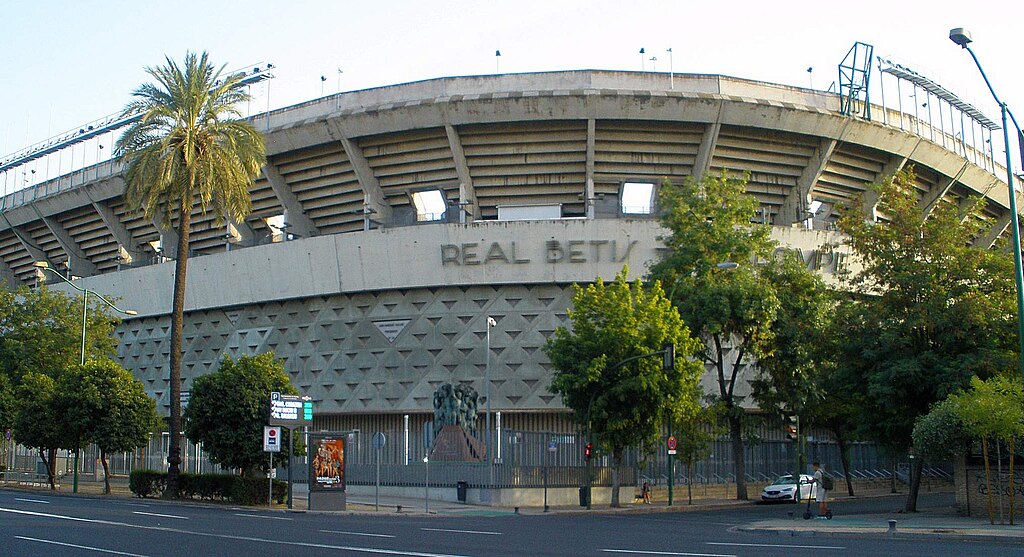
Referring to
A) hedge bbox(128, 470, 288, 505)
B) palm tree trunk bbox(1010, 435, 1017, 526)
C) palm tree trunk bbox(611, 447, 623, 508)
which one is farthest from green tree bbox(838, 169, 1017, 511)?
hedge bbox(128, 470, 288, 505)

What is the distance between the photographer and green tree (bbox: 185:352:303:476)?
33844mm

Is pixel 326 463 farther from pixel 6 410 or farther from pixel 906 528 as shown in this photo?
pixel 6 410

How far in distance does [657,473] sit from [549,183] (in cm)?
1492

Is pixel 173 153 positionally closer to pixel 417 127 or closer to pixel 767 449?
pixel 417 127

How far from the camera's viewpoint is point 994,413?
24328 mm

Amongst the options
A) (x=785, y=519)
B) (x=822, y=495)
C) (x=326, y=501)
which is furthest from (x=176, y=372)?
(x=822, y=495)

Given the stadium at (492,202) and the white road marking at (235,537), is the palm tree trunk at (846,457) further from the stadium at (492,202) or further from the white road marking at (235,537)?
the white road marking at (235,537)

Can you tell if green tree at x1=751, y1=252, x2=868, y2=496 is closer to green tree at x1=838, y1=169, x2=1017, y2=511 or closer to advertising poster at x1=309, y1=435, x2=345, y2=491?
green tree at x1=838, y1=169, x2=1017, y2=511

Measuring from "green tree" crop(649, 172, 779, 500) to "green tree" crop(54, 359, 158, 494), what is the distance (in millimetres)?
21969

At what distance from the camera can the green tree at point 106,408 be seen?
40406 mm

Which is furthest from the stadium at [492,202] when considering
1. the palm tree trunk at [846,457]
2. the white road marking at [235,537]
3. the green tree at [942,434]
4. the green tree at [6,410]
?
the white road marking at [235,537]

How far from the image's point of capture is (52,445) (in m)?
43.8

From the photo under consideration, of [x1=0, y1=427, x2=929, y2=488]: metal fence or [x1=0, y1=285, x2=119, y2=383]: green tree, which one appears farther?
[x1=0, y1=285, x2=119, y2=383]: green tree

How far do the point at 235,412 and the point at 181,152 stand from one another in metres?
9.69
